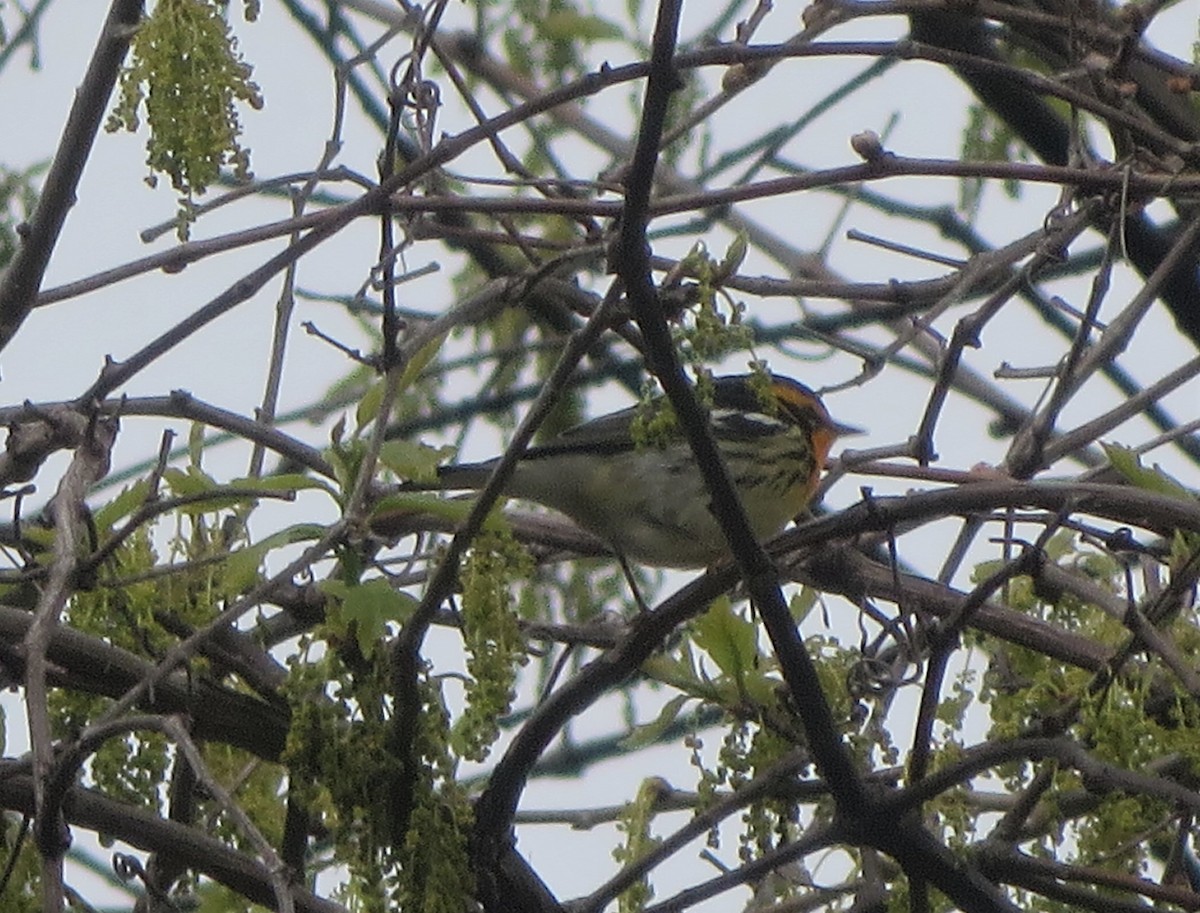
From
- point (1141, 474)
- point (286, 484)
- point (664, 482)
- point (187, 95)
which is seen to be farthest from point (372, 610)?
point (664, 482)

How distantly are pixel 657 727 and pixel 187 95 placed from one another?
1248 mm

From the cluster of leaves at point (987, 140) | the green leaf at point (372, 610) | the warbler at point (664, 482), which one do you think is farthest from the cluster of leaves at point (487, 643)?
the cluster of leaves at point (987, 140)

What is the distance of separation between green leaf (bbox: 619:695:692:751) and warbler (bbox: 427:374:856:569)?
70cm

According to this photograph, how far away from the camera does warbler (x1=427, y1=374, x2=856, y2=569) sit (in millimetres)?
3771

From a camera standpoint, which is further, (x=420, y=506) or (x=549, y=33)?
(x=549, y=33)

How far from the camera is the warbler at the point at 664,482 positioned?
377 cm

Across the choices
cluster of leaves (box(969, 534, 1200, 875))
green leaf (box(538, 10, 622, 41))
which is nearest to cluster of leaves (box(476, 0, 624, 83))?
green leaf (box(538, 10, 622, 41))

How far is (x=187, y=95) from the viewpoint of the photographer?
2107mm

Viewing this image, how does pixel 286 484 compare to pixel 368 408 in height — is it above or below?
below

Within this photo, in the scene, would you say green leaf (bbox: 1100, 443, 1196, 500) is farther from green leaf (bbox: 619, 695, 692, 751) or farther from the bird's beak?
the bird's beak

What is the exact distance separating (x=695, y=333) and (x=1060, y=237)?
1386 mm

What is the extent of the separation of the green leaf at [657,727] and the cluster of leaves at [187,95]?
3.49 ft

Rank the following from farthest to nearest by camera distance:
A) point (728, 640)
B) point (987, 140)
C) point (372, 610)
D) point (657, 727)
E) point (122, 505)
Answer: point (987, 140) < point (657, 727) < point (728, 640) < point (122, 505) < point (372, 610)

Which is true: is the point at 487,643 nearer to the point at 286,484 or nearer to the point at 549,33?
the point at 286,484
